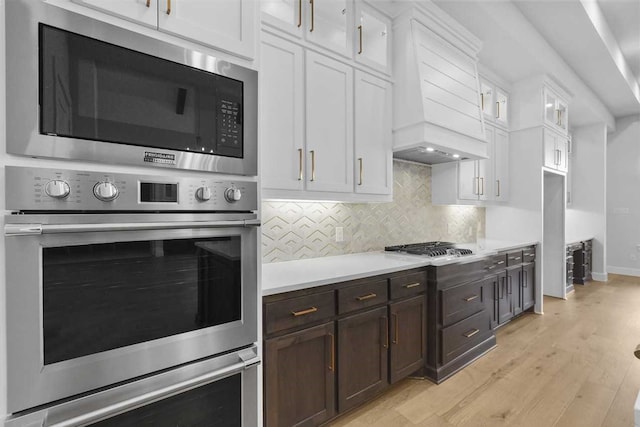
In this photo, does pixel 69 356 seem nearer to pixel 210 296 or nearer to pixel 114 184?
pixel 210 296

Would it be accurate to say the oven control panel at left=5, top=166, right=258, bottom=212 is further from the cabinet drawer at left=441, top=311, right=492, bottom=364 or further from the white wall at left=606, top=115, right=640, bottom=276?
the white wall at left=606, top=115, right=640, bottom=276

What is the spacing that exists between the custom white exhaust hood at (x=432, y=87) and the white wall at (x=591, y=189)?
174 inches

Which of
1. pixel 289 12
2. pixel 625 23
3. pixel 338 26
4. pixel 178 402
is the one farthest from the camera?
pixel 625 23

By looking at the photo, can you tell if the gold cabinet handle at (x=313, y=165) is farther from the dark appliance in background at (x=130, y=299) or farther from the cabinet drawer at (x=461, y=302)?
the cabinet drawer at (x=461, y=302)

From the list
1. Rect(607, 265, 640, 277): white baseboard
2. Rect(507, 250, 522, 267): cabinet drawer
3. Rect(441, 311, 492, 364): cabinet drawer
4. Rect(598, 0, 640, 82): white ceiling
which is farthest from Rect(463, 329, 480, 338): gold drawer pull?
Rect(607, 265, 640, 277): white baseboard

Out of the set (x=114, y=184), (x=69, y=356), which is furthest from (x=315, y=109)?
(x=69, y=356)

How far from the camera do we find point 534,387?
2.33 metres

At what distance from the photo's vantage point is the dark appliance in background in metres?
0.93

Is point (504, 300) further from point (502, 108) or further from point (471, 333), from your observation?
point (502, 108)

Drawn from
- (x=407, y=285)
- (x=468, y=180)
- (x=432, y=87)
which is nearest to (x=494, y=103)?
(x=468, y=180)

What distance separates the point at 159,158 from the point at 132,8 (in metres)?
0.53

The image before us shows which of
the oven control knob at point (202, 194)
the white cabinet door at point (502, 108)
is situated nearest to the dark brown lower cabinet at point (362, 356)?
the oven control knob at point (202, 194)

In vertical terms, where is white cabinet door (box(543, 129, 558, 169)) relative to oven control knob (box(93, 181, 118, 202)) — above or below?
above

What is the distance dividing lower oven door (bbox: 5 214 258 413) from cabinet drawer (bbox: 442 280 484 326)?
64.4 inches
